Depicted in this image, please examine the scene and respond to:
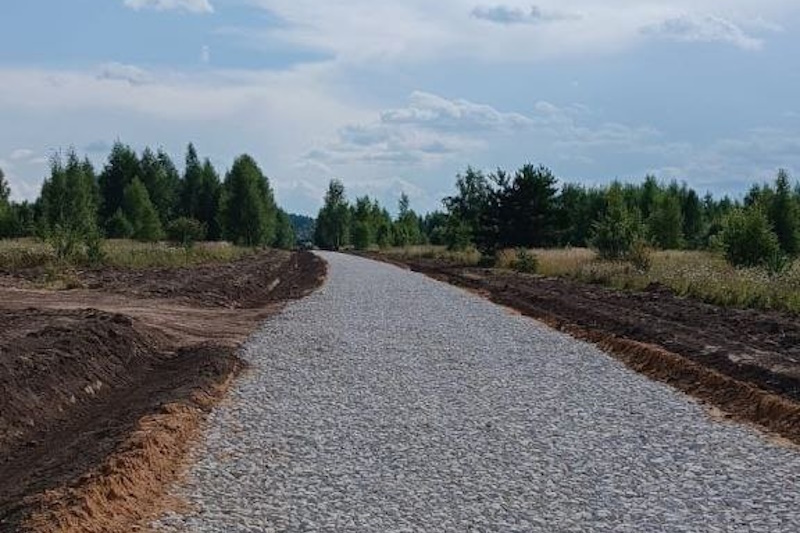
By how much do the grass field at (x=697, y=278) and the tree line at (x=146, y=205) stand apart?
931 inches

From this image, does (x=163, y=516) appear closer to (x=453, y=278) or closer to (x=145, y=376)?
(x=145, y=376)

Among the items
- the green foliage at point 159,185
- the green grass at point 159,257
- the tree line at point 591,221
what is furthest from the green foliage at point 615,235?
the green foliage at point 159,185

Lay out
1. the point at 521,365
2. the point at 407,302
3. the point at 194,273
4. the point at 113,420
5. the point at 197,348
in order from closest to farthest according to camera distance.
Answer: the point at 113,420 → the point at 521,365 → the point at 197,348 → the point at 407,302 → the point at 194,273

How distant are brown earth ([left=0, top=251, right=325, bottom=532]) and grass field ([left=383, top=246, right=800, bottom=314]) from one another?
13982mm

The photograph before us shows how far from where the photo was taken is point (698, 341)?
18.4 meters

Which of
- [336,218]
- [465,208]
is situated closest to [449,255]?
[465,208]

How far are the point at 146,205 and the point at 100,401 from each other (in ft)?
314

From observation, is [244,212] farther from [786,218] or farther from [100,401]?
[100,401]

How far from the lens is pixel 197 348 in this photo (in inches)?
720

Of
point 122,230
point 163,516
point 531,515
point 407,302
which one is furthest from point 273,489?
point 122,230

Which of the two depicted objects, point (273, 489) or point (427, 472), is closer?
point (273, 489)

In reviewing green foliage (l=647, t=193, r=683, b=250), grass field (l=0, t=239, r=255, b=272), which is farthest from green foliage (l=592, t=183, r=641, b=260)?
green foliage (l=647, t=193, r=683, b=250)

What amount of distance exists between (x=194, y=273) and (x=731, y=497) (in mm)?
37424

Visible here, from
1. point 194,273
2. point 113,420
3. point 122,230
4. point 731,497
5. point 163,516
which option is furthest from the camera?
point 122,230
